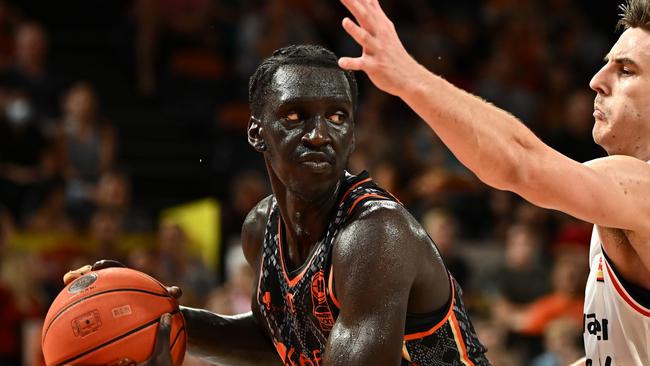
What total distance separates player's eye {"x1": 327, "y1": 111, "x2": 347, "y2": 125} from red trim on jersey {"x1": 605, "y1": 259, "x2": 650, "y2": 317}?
981 mm

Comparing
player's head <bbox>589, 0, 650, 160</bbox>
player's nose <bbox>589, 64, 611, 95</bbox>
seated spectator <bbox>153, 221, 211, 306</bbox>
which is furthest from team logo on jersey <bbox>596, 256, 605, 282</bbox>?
seated spectator <bbox>153, 221, 211, 306</bbox>

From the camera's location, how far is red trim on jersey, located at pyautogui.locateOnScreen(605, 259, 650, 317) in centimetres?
322

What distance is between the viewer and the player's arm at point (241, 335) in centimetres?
409

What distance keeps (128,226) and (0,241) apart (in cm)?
165

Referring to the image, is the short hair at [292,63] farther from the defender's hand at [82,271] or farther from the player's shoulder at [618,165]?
the player's shoulder at [618,165]

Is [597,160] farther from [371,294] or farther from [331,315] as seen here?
[331,315]

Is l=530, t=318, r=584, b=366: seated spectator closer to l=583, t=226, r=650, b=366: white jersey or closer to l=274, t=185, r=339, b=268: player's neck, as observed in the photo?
l=583, t=226, r=650, b=366: white jersey

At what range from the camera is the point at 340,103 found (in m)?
3.35

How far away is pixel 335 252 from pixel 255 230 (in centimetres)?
93

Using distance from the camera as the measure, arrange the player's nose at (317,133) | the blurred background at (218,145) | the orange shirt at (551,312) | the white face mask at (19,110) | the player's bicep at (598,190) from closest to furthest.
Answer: the player's bicep at (598,190) < the player's nose at (317,133) < the orange shirt at (551,312) < the blurred background at (218,145) < the white face mask at (19,110)

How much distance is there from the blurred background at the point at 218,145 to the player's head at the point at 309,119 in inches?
173

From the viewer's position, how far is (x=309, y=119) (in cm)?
334

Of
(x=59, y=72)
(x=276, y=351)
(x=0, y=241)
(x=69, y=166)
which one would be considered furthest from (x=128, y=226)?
(x=276, y=351)

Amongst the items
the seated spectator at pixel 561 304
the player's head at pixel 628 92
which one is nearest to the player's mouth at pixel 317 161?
the player's head at pixel 628 92
